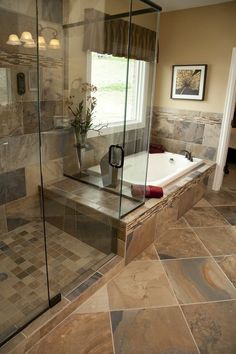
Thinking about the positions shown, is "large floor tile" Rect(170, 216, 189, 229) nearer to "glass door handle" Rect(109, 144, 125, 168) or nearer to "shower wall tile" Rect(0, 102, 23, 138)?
"glass door handle" Rect(109, 144, 125, 168)

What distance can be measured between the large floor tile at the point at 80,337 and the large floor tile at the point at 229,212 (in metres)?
2.07

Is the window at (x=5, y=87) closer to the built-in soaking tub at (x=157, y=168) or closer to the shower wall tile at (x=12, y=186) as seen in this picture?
the shower wall tile at (x=12, y=186)

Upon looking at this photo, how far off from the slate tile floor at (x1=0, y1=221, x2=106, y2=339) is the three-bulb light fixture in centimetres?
172

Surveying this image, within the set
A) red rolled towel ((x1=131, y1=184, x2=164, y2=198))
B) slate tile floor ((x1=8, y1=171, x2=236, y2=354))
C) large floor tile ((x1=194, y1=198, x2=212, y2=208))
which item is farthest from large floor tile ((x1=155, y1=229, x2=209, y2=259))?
large floor tile ((x1=194, y1=198, x2=212, y2=208))

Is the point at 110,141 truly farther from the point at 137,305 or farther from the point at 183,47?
the point at 183,47

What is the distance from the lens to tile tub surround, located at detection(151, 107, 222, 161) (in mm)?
4031

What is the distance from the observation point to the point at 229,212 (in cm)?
353

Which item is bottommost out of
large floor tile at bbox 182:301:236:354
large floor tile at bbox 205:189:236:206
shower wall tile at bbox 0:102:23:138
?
large floor tile at bbox 182:301:236:354

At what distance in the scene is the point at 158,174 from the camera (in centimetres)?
402

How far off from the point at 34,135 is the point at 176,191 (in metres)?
1.64

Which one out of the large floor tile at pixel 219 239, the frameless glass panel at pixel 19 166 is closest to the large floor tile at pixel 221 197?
the large floor tile at pixel 219 239

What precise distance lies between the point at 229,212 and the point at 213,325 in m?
1.92

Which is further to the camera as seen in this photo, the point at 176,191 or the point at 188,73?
the point at 188,73

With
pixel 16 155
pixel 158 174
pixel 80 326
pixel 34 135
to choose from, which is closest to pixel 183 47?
pixel 158 174
